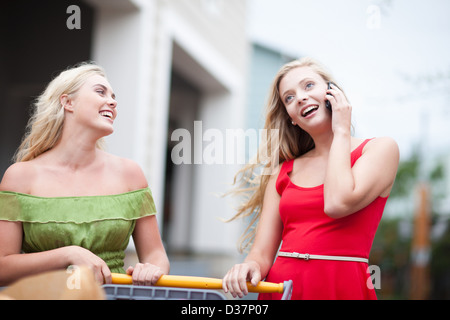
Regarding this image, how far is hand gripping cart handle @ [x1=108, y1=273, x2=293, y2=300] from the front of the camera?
1.61 m

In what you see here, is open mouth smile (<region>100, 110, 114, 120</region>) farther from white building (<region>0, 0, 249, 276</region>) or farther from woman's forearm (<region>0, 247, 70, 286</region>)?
white building (<region>0, 0, 249, 276</region>)

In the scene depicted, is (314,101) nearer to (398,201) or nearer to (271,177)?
(271,177)

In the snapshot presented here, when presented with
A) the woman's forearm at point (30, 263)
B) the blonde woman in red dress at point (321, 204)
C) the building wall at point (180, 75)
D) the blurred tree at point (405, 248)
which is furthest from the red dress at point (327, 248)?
the blurred tree at point (405, 248)

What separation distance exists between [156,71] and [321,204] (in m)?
3.95

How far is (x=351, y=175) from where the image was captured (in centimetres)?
175

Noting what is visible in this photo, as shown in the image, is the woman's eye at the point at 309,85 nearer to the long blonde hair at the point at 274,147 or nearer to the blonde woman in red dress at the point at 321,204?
the blonde woman in red dress at the point at 321,204

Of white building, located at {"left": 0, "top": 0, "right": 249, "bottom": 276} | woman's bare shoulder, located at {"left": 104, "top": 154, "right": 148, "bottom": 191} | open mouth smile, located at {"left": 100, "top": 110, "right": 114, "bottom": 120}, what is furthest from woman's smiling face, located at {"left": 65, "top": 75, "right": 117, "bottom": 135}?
white building, located at {"left": 0, "top": 0, "right": 249, "bottom": 276}

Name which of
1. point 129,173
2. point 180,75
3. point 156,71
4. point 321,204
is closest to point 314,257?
point 321,204

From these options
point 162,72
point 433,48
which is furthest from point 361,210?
point 162,72

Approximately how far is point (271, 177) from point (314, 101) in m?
0.40

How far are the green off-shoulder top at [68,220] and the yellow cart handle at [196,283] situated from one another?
30 centimetres

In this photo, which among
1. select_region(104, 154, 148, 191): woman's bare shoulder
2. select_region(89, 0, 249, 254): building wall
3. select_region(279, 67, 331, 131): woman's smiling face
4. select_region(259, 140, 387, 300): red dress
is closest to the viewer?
select_region(259, 140, 387, 300): red dress

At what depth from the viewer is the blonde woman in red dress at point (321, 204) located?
177 centimetres

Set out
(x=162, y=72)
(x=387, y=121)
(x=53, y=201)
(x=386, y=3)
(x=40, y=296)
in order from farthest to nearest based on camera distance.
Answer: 1. (x=162, y=72)
2. (x=387, y=121)
3. (x=386, y=3)
4. (x=53, y=201)
5. (x=40, y=296)
